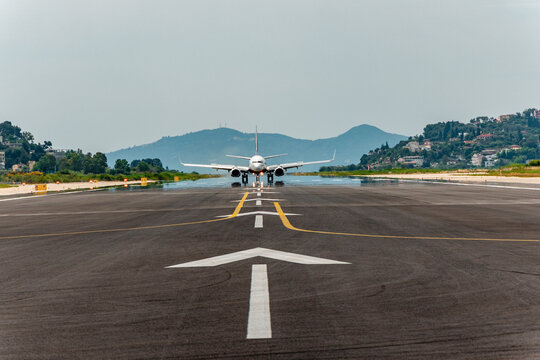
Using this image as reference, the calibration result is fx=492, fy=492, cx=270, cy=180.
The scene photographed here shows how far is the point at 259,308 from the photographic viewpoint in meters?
5.69

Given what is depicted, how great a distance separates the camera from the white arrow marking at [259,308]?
4.86 metres

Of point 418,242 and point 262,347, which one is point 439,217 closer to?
point 418,242

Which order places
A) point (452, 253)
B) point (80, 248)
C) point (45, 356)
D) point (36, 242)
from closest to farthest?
point (45, 356), point (452, 253), point (80, 248), point (36, 242)

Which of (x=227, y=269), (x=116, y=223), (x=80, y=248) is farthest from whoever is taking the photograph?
(x=116, y=223)

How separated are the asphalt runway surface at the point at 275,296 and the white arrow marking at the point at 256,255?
4 centimetres

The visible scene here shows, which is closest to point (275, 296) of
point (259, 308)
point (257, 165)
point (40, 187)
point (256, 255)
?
point (259, 308)

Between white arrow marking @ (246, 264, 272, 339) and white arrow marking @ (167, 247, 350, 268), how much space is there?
114cm

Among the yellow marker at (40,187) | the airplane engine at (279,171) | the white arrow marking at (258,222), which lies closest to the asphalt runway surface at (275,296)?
the white arrow marking at (258,222)

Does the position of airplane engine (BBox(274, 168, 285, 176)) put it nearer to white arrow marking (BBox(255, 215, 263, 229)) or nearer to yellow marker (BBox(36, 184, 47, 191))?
yellow marker (BBox(36, 184, 47, 191))

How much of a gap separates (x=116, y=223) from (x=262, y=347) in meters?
13.3

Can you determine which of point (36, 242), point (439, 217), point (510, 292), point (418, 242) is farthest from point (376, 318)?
point (439, 217)

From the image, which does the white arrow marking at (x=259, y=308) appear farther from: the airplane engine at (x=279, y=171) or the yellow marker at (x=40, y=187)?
the airplane engine at (x=279, y=171)

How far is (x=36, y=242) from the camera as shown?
1220 cm

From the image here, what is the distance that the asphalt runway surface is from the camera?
A: 451cm
